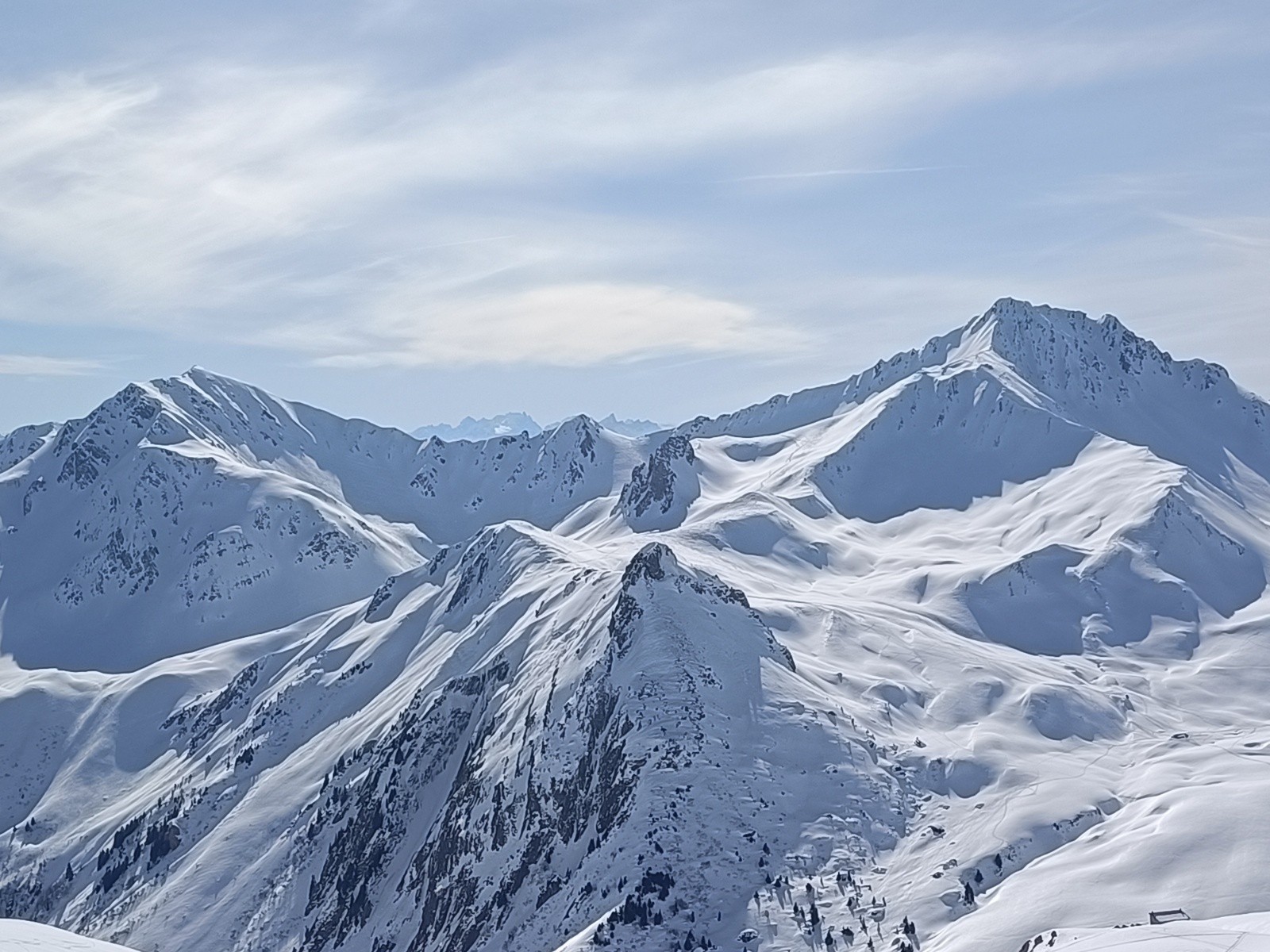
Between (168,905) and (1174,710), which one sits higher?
(1174,710)

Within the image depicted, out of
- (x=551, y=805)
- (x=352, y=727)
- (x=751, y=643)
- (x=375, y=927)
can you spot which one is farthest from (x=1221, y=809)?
(x=352, y=727)

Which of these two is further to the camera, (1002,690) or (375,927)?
(1002,690)

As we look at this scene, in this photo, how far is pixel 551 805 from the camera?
11969cm

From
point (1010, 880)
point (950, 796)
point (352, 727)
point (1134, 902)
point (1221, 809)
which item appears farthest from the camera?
point (352, 727)

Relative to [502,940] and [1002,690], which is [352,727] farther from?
[1002,690]

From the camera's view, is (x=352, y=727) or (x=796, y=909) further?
(x=352, y=727)

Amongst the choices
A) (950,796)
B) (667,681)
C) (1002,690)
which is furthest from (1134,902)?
(1002,690)

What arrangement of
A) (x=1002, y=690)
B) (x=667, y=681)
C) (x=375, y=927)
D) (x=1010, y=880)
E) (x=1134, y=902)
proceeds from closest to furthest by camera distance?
(x=1134, y=902)
(x=1010, y=880)
(x=667, y=681)
(x=375, y=927)
(x=1002, y=690)

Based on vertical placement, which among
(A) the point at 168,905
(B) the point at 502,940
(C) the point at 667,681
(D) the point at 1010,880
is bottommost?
(A) the point at 168,905

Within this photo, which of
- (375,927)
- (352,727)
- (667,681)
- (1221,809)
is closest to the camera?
(1221,809)

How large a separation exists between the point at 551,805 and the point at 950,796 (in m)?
42.2

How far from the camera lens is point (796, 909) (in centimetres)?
9425

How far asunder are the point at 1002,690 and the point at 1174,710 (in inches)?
1214

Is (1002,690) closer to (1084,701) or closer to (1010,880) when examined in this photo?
(1084,701)
